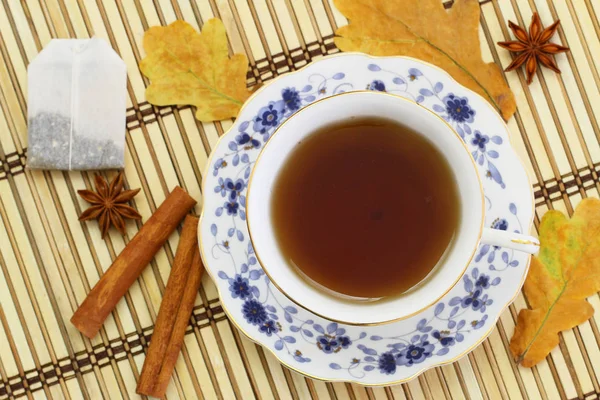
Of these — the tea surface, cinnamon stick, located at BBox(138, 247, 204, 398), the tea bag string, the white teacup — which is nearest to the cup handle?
the white teacup

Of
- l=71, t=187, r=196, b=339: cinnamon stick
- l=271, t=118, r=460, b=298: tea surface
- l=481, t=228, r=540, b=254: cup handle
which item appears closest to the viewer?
l=481, t=228, r=540, b=254: cup handle

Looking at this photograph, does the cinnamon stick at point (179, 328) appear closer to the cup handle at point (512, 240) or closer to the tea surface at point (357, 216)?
the tea surface at point (357, 216)

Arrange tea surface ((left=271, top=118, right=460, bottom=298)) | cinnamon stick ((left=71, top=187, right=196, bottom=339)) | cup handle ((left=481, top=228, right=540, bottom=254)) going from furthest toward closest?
cinnamon stick ((left=71, top=187, right=196, bottom=339))
tea surface ((left=271, top=118, right=460, bottom=298))
cup handle ((left=481, top=228, right=540, bottom=254))

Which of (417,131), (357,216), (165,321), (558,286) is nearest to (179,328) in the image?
(165,321)

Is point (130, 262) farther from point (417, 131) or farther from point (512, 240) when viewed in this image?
point (512, 240)

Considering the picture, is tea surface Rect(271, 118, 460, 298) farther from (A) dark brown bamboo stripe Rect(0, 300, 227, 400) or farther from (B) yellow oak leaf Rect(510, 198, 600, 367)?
(A) dark brown bamboo stripe Rect(0, 300, 227, 400)

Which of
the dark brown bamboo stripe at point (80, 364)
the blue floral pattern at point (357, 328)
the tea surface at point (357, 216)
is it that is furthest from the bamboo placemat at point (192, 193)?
the tea surface at point (357, 216)

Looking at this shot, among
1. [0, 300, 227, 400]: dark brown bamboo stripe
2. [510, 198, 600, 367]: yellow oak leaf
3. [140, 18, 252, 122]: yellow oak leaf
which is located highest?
[140, 18, 252, 122]: yellow oak leaf
